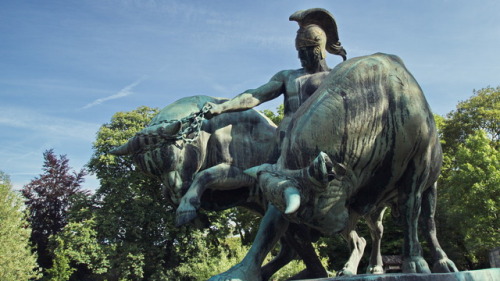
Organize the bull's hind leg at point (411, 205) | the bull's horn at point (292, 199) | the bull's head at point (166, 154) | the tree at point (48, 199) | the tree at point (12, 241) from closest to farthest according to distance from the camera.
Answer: the bull's horn at point (292, 199) → the bull's hind leg at point (411, 205) → the bull's head at point (166, 154) → the tree at point (12, 241) → the tree at point (48, 199)

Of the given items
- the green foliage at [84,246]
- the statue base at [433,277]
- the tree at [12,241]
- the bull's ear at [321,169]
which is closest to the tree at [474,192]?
the green foliage at [84,246]

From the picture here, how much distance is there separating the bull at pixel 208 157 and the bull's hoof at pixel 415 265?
100 cm

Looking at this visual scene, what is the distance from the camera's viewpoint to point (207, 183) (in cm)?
406

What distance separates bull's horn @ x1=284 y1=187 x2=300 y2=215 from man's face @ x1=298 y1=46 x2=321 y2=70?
2.06 m

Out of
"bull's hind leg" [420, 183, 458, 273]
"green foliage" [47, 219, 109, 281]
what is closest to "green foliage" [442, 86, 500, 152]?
"green foliage" [47, 219, 109, 281]

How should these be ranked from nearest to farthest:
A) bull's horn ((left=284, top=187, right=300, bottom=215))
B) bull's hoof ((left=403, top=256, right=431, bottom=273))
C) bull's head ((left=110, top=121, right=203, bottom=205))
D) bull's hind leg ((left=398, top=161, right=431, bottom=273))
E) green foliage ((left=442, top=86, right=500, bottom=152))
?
bull's horn ((left=284, top=187, right=300, bottom=215))
bull's hoof ((left=403, top=256, right=431, bottom=273))
bull's hind leg ((left=398, top=161, right=431, bottom=273))
bull's head ((left=110, top=121, right=203, bottom=205))
green foliage ((left=442, top=86, right=500, bottom=152))

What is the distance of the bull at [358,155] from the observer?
3.10m

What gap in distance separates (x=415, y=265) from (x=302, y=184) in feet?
4.35

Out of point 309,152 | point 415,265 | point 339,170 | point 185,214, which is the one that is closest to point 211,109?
point 185,214

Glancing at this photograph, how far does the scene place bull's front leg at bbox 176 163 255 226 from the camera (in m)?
3.85

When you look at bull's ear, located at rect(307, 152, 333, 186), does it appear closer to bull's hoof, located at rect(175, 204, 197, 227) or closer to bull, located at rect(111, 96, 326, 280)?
bull, located at rect(111, 96, 326, 280)

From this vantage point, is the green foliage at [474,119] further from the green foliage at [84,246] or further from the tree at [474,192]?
the green foliage at [84,246]

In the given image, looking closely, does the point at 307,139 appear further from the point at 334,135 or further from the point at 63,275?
the point at 63,275

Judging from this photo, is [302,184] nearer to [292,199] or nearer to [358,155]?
[292,199]
